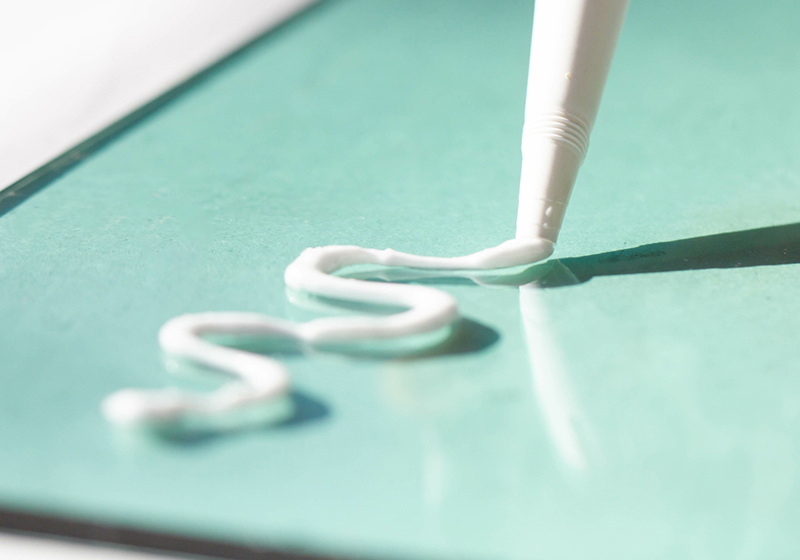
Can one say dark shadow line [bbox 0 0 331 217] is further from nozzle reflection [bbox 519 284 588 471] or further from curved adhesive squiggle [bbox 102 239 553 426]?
nozzle reflection [bbox 519 284 588 471]

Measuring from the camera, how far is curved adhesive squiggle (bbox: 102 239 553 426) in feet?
1.70

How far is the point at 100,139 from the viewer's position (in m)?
1.12

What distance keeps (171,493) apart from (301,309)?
0.23 metres

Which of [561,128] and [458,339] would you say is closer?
[458,339]

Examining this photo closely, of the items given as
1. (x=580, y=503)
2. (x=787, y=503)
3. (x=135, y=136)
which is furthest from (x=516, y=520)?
(x=135, y=136)

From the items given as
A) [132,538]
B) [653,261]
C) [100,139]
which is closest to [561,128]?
[653,261]

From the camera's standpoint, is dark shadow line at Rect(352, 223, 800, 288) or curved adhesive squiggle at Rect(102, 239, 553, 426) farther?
dark shadow line at Rect(352, 223, 800, 288)

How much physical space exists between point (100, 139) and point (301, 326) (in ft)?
2.04

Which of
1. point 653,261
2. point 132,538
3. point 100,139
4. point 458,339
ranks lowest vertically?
point 132,538

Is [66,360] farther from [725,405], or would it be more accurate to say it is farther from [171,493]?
[725,405]

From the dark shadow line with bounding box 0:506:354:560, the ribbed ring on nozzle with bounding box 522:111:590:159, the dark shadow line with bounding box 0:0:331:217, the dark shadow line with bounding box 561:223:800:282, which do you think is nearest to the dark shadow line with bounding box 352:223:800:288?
the dark shadow line with bounding box 561:223:800:282

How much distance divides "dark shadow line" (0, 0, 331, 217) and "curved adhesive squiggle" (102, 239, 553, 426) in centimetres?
38

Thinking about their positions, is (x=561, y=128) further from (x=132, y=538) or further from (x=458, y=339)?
(x=132, y=538)

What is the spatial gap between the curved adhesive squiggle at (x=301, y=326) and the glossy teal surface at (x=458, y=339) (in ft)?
0.06
